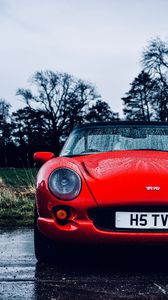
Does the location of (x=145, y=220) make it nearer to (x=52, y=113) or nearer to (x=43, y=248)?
(x=43, y=248)

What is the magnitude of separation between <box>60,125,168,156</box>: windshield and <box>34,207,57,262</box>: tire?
0.82 m

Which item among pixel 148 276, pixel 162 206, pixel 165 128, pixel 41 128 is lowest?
pixel 148 276

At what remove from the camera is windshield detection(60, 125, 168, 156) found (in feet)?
13.1

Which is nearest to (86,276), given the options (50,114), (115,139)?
(115,139)

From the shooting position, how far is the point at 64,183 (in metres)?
3.15

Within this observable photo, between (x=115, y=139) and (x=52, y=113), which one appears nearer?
(x=115, y=139)

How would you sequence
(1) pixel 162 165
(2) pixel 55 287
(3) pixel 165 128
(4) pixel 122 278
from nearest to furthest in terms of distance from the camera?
(2) pixel 55 287 < (4) pixel 122 278 < (1) pixel 162 165 < (3) pixel 165 128

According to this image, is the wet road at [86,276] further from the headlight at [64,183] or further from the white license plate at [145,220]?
the headlight at [64,183]

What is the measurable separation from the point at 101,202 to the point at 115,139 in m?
1.20

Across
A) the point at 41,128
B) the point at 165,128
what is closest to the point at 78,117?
the point at 41,128

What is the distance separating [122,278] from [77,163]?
91 centimetres

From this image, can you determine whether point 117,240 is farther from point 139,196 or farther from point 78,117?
point 78,117

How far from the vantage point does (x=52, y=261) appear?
11.0ft

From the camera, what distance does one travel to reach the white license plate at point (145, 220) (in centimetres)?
295
